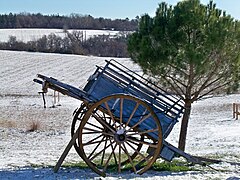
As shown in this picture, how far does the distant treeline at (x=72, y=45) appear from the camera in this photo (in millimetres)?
77125

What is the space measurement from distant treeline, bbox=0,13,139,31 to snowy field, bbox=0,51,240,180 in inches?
2406

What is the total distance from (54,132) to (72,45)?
A: 6078 centimetres

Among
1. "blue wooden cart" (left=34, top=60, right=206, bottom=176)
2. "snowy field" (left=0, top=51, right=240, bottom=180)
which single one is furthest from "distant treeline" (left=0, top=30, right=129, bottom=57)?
"blue wooden cart" (left=34, top=60, right=206, bottom=176)

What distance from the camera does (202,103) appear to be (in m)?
36.0

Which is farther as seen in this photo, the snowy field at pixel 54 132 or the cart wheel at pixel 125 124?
the snowy field at pixel 54 132

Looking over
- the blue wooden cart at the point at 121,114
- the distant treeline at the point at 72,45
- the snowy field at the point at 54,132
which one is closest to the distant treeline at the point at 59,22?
the distant treeline at the point at 72,45

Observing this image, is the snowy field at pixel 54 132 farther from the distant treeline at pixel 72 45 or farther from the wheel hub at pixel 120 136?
the distant treeline at pixel 72 45

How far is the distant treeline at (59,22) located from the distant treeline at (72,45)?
2532 centimetres

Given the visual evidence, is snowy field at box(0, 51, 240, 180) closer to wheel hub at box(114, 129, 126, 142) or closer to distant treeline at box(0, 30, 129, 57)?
wheel hub at box(114, 129, 126, 142)

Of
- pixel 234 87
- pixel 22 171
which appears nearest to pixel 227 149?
pixel 234 87

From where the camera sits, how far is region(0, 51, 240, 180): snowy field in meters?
9.63

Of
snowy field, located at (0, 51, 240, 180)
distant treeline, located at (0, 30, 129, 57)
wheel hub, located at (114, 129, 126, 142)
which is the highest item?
distant treeline, located at (0, 30, 129, 57)

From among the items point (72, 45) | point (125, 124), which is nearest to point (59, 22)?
point (72, 45)

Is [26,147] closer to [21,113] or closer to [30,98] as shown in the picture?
[21,113]
